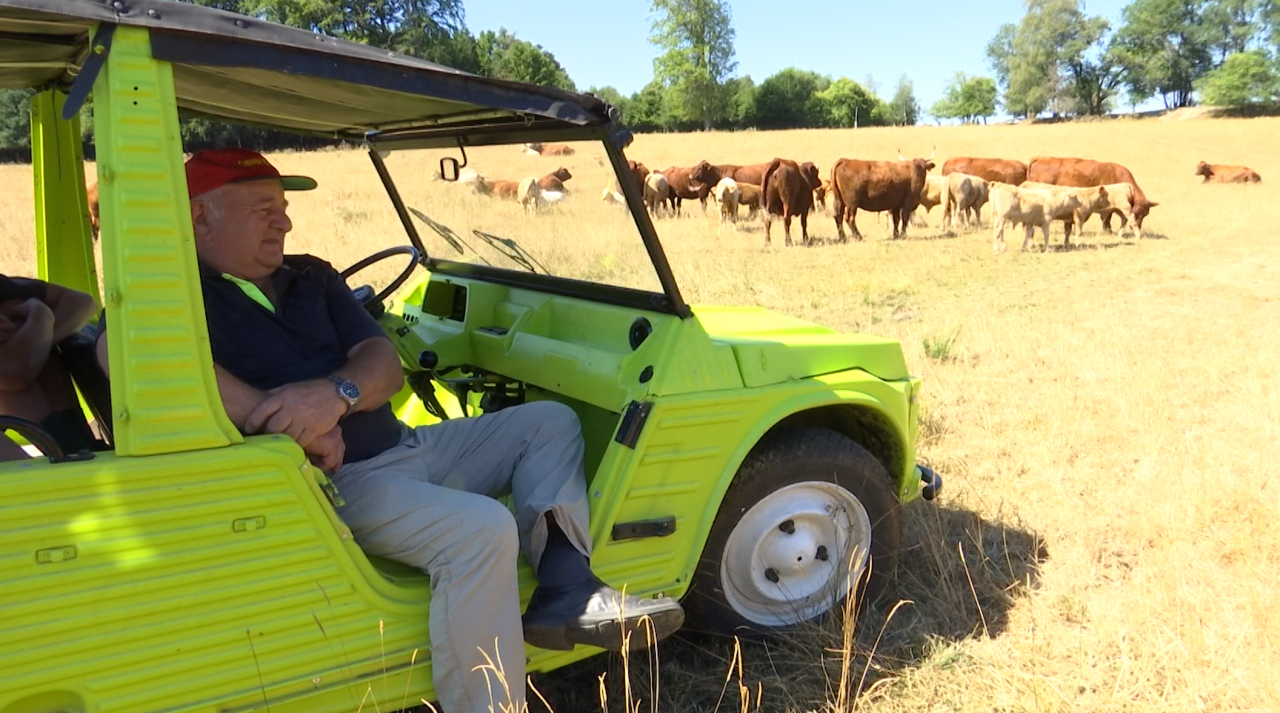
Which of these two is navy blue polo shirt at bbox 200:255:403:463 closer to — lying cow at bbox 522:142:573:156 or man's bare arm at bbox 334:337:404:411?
man's bare arm at bbox 334:337:404:411

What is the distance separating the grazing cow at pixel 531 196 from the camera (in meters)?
3.40

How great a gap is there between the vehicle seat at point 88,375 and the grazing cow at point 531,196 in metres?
1.48

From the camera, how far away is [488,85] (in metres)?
2.38

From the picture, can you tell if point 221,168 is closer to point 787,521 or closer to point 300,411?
point 300,411

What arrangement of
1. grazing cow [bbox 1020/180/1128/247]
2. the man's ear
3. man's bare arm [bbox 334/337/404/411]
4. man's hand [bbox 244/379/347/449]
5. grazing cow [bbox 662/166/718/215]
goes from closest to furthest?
man's hand [bbox 244/379/347/449]
the man's ear
man's bare arm [bbox 334/337/404/411]
grazing cow [bbox 1020/180/1128/247]
grazing cow [bbox 662/166/718/215]

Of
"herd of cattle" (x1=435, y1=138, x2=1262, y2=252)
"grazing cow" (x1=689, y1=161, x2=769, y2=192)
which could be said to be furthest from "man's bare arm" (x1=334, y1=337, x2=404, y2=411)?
"grazing cow" (x1=689, y1=161, x2=769, y2=192)

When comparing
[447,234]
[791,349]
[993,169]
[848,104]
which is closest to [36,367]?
[447,234]

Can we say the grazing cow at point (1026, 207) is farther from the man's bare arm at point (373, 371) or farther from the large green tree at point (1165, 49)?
the large green tree at point (1165, 49)

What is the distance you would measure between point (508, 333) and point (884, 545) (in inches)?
64.2

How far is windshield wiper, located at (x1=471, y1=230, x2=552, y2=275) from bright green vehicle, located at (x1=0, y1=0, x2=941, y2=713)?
Answer: 1 cm

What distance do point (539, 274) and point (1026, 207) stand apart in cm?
1448

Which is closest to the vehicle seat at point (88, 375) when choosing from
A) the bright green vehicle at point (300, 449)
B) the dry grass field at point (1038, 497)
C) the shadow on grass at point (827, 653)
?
the bright green vehicle at point (300, 449)

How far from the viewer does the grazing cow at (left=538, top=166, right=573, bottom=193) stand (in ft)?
9.53

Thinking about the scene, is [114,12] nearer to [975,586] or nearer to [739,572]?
[739,572]
